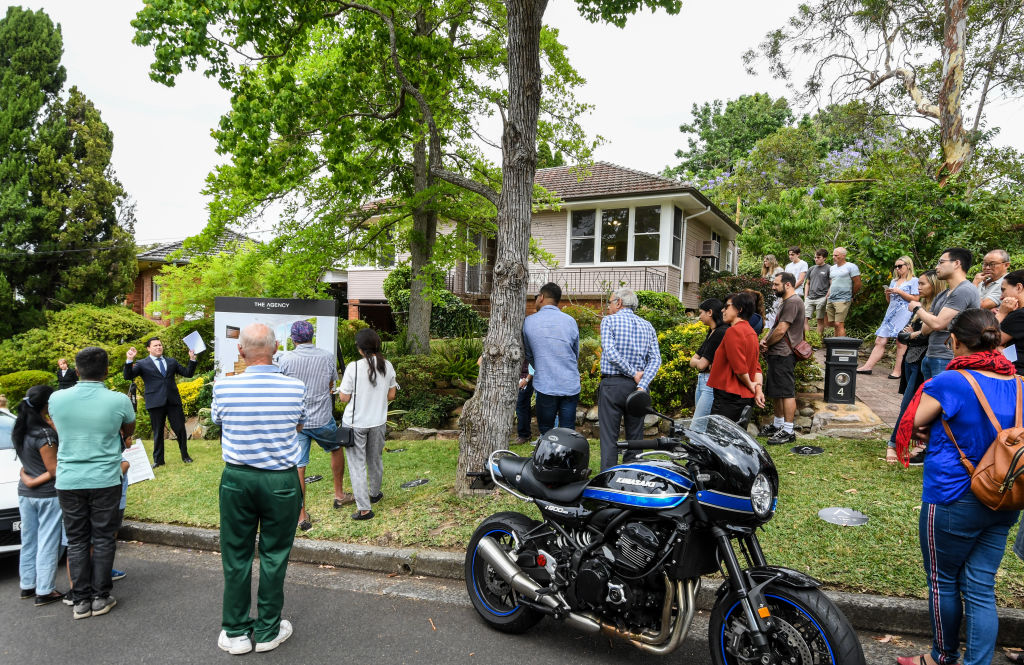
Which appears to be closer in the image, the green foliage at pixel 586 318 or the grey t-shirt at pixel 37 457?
the grey t-shirt at pixel 37 457

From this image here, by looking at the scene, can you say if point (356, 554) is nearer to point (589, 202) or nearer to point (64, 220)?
point (589, 202)

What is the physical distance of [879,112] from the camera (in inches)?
780

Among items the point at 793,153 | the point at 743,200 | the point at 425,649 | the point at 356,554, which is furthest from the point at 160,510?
the point at 793,153

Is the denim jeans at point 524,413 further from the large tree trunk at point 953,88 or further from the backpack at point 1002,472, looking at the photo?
the large tree trunk at point 953,88

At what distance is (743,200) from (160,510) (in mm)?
27741

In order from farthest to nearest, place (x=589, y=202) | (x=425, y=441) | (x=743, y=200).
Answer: (x=743, y=200), (x=589, y=202), (x=425, y=441)

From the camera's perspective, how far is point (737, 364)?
5.59 metres

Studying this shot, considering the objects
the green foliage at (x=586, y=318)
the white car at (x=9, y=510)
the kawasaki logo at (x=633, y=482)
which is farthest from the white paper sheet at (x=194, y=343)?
the green foliage at (x=586, y=318)

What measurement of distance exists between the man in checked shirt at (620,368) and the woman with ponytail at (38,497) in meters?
4.54

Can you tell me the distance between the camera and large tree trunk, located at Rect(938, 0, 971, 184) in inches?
650

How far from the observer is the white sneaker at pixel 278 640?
3.59 meters

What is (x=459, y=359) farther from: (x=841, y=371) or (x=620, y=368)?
(x=841, y=371)

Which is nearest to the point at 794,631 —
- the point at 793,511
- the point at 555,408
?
the point at 793,511

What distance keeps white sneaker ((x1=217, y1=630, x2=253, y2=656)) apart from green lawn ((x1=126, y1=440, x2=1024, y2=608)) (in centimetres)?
163
